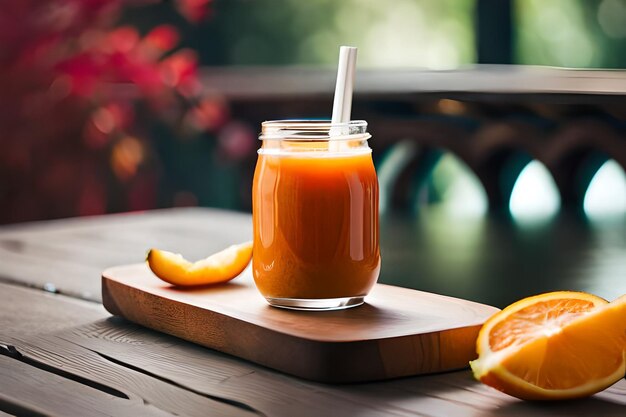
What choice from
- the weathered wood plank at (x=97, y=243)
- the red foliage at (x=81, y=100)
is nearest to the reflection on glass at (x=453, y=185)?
the red foliage at (x=81, y=100)

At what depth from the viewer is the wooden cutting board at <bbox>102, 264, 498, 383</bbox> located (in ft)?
2.98

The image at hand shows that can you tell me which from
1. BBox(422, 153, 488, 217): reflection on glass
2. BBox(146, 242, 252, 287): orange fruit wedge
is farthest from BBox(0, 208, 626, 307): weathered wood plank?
BBox(422, 153, 488, 217): reflection on glass

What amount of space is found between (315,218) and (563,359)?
32 cm

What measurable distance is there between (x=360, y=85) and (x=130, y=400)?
212cm

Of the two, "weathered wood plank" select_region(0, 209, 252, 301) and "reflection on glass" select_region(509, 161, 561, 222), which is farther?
"reflection on glass" select_region(509, 161, 561, 222)

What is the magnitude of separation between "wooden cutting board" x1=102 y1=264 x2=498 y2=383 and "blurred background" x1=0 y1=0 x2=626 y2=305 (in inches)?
24.0

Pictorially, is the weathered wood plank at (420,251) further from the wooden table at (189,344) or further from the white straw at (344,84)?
the white straw at (344,84)

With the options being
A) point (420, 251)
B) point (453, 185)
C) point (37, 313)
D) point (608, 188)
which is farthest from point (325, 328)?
point (453, 185)

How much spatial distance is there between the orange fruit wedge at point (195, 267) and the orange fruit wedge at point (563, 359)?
0.41 metres

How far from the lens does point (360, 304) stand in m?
1.08

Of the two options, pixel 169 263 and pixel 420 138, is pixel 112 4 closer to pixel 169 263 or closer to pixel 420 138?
pixel 420 138

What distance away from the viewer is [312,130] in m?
1.06

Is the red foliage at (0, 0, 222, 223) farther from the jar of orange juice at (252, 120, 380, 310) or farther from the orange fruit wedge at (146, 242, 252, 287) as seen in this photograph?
the jar of orange juice at (252, 120, 380, 310)

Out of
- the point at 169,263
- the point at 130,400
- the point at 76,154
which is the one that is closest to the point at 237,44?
the point at 76,154
